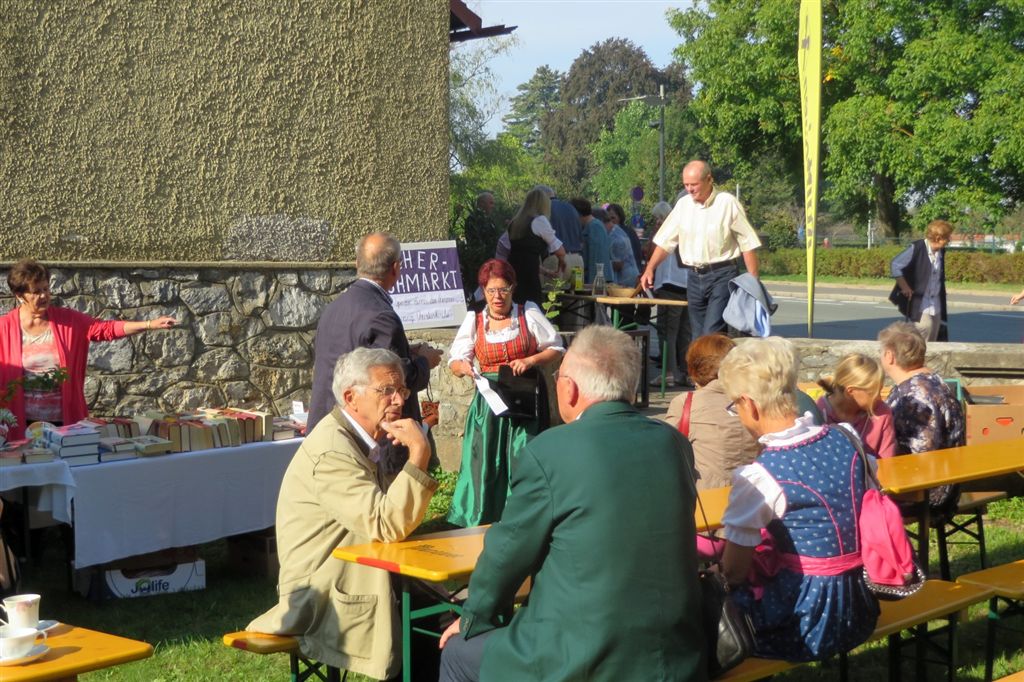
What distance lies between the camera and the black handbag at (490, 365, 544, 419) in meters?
6.87

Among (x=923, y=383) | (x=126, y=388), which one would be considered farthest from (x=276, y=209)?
(x=923, y=383)

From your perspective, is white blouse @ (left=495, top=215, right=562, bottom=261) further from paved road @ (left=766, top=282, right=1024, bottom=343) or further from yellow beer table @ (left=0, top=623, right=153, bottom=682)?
yellow beer table @ (left=0, top=623, right=153, bottom=682)

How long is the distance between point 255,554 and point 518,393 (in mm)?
1768

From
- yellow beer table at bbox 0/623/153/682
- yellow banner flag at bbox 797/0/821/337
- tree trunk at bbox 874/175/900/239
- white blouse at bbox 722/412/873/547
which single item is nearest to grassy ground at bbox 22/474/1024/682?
white blouse at bbox 722/412/873/547

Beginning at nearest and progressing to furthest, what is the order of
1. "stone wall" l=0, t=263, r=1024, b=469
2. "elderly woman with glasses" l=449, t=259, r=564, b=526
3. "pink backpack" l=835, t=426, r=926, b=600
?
"pink backpack" l=835, t=426, r=926, b=600 → "elderly woman with glasses" l=449, t=259, r=564, b=526 → "stone wall" l=0, t=263, r=1024, b=469

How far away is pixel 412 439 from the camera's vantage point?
404 cm

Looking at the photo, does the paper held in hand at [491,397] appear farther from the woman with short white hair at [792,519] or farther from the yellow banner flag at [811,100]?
the woman with short white hair at [792,519]

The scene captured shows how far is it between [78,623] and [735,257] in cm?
503

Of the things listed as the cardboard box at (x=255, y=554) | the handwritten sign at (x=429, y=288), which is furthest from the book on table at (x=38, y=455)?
the handwritten sign at (x=429, y=288)

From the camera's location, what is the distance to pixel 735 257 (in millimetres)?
8531

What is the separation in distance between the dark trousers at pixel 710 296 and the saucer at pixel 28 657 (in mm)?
6105

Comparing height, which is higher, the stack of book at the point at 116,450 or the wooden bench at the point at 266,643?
the stack of book at the point at 116,450

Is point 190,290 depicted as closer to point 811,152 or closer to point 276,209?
point 276,209

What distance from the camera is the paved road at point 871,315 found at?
18.6m
